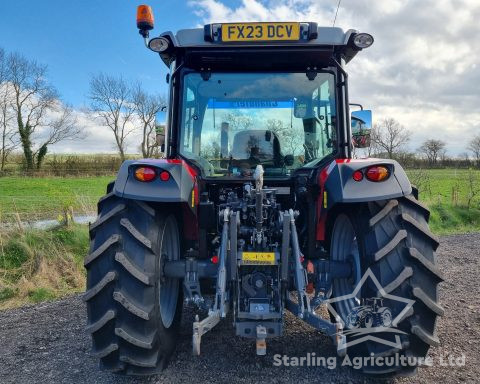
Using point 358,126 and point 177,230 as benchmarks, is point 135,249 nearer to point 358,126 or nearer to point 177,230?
point 177,230

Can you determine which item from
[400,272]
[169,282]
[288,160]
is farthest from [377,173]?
[169,282]

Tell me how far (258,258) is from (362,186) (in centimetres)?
84

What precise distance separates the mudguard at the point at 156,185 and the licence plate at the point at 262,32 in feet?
3.76

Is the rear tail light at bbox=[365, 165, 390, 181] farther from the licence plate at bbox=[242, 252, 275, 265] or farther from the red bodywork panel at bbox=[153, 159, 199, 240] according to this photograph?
the red bodywork panel at bbox=[153, 159, 199, 240]

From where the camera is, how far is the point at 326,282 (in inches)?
120

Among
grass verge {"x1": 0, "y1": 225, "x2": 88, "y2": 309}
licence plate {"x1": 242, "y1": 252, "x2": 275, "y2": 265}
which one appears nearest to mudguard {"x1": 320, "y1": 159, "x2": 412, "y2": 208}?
licence plate {"x1": 242, "y1": 252, "x2": 275, "y2": 265}

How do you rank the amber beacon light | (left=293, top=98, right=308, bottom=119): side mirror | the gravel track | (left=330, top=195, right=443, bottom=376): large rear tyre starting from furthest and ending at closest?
(left=293, top=98, right=308, bottom=119): side mirror, the amber beacon light, the gravel track, (left=330, top=195, right=443, bottom=376): large rear tyre

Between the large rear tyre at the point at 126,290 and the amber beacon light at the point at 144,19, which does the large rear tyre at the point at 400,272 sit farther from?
the amber beacon light at the point at 144,19

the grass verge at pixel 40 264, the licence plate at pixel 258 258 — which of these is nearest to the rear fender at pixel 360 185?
the licence plate at pixel 258 258

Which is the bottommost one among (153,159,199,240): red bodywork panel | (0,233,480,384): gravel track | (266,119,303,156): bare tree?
(0,233,480,384): gravel track

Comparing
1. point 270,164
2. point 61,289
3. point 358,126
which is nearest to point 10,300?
point 61,289

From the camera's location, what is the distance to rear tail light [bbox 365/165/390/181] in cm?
274

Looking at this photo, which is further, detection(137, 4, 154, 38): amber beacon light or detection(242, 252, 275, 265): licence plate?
detection(137, 4, 154, 38): amber beacon light

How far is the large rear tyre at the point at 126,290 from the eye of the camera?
101 inches
